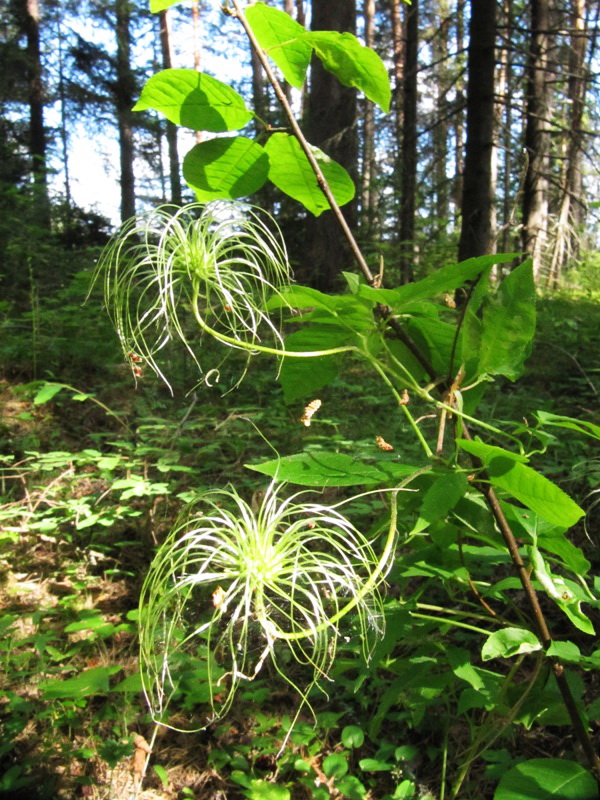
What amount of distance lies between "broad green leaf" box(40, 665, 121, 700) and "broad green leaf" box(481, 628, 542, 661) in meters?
1.84

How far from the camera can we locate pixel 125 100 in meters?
15.9

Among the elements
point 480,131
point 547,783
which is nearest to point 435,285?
point 547,783

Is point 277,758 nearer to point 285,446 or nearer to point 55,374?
point 285,446

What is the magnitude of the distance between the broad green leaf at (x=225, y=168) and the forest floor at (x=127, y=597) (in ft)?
3.09

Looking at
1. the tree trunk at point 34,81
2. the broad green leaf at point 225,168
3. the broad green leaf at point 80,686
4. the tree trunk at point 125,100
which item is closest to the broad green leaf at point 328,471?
the broad green leaf at point 225,168

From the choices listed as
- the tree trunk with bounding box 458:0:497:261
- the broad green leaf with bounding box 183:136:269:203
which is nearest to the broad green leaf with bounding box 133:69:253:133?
the broad green leaf with bounding box 183:136:269:203

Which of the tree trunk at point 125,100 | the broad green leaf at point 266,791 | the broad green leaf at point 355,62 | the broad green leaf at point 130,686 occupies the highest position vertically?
the tree trunk at point 125,100

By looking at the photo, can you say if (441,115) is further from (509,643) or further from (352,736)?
(509,643)

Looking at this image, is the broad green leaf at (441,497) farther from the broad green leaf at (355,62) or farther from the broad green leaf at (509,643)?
the broad green leaf at (355,62)

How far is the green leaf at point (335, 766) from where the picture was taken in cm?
216

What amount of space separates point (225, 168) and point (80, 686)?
210 centimetres

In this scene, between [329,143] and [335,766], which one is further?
[329,143]

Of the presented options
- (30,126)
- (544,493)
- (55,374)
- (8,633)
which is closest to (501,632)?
(544,493)

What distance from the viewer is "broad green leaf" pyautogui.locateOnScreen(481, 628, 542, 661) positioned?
0.90 metres
